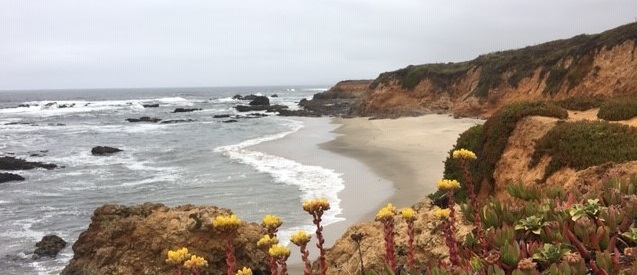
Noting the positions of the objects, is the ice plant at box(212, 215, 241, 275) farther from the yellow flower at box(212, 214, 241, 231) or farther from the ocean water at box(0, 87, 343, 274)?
the ocean water at box(0, 87, 343, 274)

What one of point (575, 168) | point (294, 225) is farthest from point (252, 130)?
point (575, 168)

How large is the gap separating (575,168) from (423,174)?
362 inches

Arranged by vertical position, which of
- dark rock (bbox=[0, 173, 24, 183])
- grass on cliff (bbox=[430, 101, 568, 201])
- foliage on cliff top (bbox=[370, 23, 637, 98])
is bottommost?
dark rock (bbox=[0, 173, 24, 183])

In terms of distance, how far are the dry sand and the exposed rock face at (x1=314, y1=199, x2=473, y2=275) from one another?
8.77 feet

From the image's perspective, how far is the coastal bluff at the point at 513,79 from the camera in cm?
2398

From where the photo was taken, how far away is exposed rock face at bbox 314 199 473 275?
4879mm

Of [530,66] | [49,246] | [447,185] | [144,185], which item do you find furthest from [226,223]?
[530,66]

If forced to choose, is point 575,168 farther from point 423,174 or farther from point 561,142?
point 423,174

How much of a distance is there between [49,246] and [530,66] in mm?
30514

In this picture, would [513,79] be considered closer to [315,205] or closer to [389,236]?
[389,236]

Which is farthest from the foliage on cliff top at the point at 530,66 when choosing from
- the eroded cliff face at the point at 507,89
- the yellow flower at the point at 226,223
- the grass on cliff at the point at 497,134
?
the yellow flower at the point at 226,223

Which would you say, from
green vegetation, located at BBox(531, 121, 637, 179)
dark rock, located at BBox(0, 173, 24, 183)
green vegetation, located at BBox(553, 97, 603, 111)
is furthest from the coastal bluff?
dark rock, located at BBox(0, 173, 24, 183)

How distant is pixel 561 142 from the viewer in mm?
7418

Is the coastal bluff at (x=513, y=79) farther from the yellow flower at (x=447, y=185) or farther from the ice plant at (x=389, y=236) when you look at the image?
the ice plant at (x=389, y=236)
